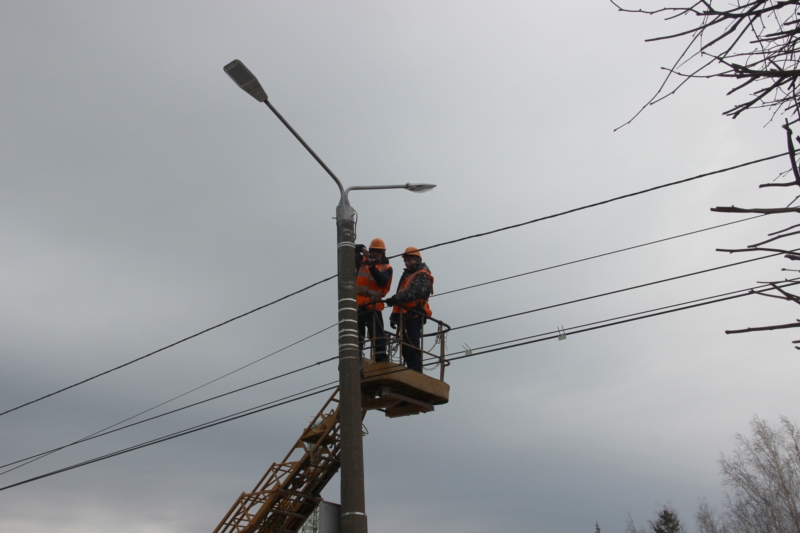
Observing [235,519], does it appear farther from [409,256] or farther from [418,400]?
[409,256]

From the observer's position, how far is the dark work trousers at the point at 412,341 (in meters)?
11.9

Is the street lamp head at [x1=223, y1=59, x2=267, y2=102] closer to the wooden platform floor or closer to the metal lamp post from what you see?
the metal lamp post

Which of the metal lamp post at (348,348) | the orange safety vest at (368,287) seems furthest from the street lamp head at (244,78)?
the orange safety vest at (368,287)

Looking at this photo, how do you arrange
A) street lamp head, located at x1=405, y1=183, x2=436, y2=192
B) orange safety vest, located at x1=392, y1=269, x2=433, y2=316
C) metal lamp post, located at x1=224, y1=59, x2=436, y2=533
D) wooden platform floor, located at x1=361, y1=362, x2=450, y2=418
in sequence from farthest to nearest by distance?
orange safety vest, located at x1=392, y1=269, x2=433, y2=316 → wooden platform floor, located at x1=361, y1=362, x2=450, y2=418 → street lamp head, located at x1=405, y1=183, x2=436, y2=192 → metal lamp post, located at x1=224, y1=59, x2=436, y2=533

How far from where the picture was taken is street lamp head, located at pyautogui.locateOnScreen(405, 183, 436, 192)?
33.8 ft

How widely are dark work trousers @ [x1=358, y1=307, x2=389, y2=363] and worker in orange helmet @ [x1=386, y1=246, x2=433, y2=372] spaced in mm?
262

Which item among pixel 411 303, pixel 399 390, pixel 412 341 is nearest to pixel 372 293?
pixel 411 303

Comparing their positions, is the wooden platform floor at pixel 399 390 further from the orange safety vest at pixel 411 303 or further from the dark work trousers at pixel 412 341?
the orange safety vest at pixel 411 303

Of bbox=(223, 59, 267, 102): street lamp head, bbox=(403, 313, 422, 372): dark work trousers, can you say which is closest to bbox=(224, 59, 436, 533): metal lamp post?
bbox=(223, 59, 267, 102): street lamp head

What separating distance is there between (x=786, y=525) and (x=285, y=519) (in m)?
31.8

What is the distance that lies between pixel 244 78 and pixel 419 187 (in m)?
2.85

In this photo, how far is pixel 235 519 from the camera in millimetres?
15492

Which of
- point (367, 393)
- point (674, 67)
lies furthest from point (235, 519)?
point (674, 67)

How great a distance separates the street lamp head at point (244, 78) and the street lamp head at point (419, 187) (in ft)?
7.87
